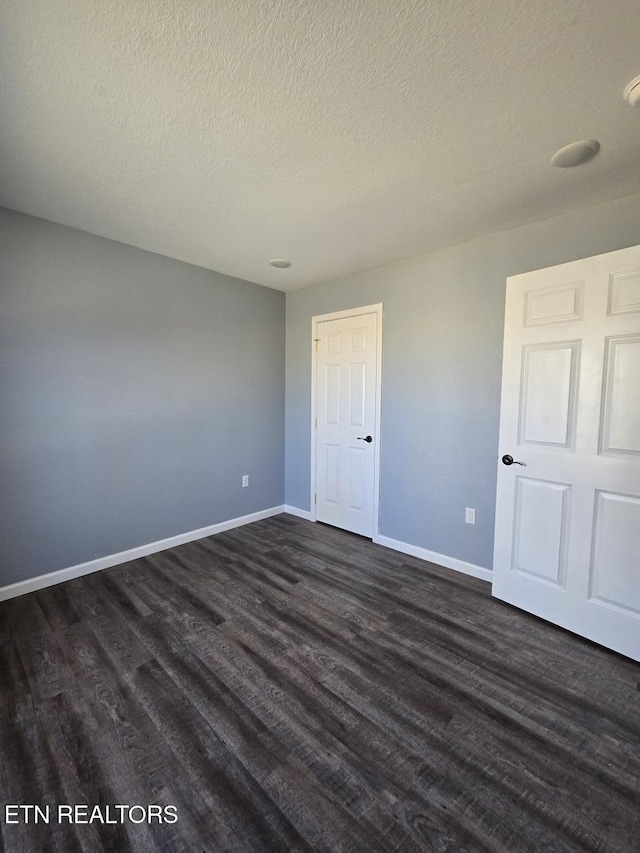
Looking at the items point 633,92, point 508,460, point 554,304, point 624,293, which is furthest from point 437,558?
point 633,92

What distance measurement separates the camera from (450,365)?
2.87 meters

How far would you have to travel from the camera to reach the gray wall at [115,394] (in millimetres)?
2438

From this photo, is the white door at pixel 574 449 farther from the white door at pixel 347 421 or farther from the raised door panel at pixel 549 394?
the white door at pixel 347 421

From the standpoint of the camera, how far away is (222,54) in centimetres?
126

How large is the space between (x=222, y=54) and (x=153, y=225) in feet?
5.00

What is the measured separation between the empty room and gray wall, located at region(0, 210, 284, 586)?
2 cm

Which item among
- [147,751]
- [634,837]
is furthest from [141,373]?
[634,837]

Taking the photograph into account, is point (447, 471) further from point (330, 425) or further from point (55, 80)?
point (55, 80)

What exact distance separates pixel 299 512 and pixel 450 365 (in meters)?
2.33

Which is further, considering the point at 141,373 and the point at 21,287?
the point at 141,373

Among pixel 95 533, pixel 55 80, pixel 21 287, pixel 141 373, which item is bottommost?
pixel 95 533

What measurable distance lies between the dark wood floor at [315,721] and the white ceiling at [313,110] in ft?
8.34

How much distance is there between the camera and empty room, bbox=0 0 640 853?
1.21 m

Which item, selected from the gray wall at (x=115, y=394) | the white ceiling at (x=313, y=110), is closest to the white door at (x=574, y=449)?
the white ceiling at (x=313, y=110)
